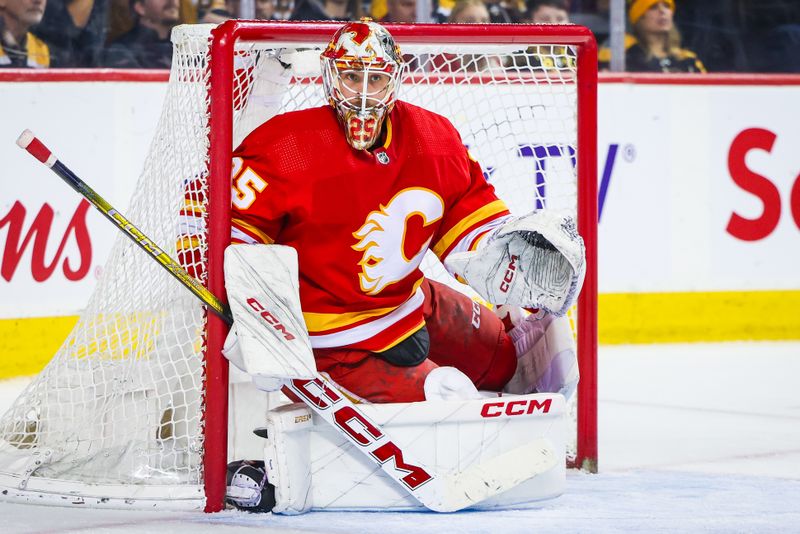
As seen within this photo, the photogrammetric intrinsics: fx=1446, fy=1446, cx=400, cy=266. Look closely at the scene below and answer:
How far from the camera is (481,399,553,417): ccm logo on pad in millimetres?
2654

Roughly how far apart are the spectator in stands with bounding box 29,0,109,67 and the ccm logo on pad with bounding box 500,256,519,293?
7.42ft

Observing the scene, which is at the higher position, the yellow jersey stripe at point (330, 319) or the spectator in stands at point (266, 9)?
the spectator in stands at point (266, 9)

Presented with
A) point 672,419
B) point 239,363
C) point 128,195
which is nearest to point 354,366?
point 239,363

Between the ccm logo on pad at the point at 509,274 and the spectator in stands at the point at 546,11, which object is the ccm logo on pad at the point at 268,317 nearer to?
the ccm logo on pad at the point at 509,274

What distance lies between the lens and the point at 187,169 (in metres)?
2.82

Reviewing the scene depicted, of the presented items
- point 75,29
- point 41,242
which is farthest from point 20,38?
point 41,242

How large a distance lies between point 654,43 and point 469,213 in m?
2.67

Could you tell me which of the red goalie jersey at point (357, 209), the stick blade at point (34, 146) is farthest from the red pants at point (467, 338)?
the stick blade at point (34, 146)

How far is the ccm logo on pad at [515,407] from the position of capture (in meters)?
2.65

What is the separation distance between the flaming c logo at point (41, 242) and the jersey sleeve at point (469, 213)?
1.82 meters

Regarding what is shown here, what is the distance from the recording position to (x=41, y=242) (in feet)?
14.1

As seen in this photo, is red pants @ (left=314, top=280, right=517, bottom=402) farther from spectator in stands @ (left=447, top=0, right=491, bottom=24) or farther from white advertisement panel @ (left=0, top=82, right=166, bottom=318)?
spectator in stands @ (left=447, top=0, right=491, bottom=24)

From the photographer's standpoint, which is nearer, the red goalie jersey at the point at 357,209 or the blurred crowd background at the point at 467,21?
the red goalie jersey at the point at 357,209

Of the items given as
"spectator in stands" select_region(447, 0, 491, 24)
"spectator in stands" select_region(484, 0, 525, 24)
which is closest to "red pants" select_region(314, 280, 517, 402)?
"spectator in stands" select_region(447, 0, 491, 24)
